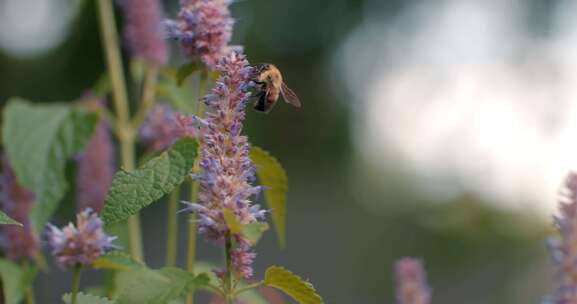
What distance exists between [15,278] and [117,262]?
63cm

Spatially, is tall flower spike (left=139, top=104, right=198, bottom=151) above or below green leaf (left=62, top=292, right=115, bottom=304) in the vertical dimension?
above

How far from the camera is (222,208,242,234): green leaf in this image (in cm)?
132

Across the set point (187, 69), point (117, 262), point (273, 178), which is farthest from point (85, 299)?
point (187, 69)

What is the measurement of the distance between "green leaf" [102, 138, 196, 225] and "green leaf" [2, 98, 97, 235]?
0.69m

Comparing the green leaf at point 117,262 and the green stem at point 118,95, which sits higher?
the green stem at point 118,95

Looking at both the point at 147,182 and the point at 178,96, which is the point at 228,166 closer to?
the point at 147,182

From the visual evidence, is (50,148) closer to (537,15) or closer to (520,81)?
(520,81)

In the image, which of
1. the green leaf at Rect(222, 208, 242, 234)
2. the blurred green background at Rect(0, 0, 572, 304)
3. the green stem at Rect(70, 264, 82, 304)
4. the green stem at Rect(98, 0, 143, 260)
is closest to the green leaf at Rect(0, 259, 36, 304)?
the green stem at Rect(98, 0, 143, 260)

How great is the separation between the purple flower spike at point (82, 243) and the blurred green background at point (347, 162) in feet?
16.6

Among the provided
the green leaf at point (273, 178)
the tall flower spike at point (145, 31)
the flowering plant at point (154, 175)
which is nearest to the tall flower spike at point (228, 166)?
the flowering plant at point (154, 175)

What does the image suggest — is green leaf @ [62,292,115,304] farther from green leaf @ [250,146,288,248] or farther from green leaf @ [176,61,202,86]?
green leaf @ [176,61,202,86]

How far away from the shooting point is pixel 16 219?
92.3 inches

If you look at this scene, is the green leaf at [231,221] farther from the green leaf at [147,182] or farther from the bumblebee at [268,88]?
the bumblebee at [268,88]

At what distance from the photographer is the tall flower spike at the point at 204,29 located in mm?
1784
